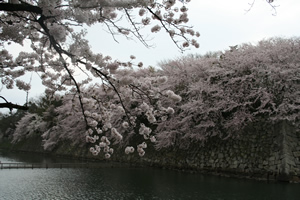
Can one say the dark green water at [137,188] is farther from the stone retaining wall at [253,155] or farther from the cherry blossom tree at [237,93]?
the cherry blossom tree at [237,93]

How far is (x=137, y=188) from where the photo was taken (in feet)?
27.5

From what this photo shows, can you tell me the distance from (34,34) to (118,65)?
55.2 inches

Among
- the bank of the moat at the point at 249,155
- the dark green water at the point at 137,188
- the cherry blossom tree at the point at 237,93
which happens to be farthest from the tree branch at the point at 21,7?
the bank of the moat at the point at 249,155

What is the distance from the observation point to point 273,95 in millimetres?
10242

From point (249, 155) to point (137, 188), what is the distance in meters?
4.88

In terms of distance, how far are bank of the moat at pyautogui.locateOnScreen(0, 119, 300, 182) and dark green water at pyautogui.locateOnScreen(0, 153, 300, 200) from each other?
0.79 metres

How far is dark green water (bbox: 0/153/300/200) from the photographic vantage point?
24.0ft

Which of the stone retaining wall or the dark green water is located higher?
the stone retaining wall

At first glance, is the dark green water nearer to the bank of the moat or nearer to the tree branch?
the bank of the moat

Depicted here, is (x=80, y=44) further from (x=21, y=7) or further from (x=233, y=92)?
(x=233, y=92)

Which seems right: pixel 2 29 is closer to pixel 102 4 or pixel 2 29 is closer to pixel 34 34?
pixel 34 34

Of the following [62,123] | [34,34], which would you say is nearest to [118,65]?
[34,34]

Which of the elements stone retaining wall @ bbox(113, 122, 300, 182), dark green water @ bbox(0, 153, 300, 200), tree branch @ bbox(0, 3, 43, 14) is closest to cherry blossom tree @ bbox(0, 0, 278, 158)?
tree branch @ bbox(0, 3, 43, 14)

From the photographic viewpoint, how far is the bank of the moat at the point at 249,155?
960cm
